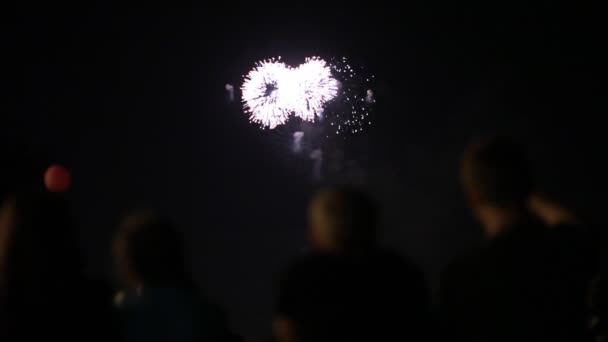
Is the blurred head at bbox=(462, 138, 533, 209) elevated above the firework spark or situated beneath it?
situated beneath

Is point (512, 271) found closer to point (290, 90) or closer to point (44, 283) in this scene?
point (44, 283)

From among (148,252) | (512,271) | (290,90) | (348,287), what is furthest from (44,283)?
(290,90)

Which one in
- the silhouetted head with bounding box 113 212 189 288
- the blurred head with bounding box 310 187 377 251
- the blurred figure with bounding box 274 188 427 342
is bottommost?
the blurred figure with bounding box 274 188 427 342

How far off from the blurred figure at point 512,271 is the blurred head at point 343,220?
8.7 inches

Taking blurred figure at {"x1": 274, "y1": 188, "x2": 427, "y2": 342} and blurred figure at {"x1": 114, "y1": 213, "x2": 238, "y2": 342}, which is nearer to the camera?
blurred figure at {"x1": 274, "y1": 188, "x2": 427, "y2": 342}

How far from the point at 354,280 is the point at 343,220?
0.14 metres

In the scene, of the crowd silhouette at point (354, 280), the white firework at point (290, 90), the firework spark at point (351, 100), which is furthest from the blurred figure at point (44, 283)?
the firework spark at point (351, 100)

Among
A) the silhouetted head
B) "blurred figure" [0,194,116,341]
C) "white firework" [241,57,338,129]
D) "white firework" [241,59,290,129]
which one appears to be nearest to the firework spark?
"white firework" [241,57,338,129]

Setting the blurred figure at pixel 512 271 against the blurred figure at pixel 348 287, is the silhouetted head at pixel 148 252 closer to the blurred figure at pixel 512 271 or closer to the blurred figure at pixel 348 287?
the blurred figure at pixel 348 287

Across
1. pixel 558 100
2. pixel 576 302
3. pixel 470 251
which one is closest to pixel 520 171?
pixel 470 251

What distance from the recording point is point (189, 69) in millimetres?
5059

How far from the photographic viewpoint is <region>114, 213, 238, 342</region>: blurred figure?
1589 mm

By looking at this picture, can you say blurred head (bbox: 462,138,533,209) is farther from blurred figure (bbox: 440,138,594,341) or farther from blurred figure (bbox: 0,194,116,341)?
blurred figure (bbox: 0,194,116,341)

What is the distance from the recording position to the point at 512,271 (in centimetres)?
149
